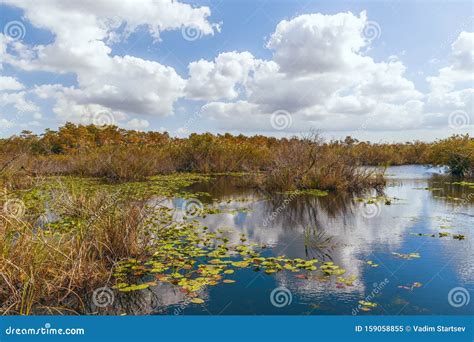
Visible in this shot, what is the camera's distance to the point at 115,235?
6.21 metres

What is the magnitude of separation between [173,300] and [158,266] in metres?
1.17

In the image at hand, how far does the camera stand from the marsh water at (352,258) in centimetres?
480

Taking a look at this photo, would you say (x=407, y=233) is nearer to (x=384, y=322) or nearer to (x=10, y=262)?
(x=384, y=322)

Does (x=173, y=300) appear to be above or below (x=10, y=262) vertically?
below

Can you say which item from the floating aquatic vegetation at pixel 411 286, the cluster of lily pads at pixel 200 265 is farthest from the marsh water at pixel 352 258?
the cluster of lily pads at pixel 200 265

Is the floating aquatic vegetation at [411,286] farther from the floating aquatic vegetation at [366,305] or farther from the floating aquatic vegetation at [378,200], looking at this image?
the floating aquatic vegetation at [378,200]

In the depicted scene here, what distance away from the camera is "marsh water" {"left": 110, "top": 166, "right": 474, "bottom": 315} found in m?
4.80

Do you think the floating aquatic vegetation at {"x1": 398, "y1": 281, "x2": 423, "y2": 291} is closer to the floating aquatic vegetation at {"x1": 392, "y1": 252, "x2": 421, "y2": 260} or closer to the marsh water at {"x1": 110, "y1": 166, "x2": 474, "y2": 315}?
the marsh water at {"x1": 110, "y1": 166, "x2": 474, "y2": 315}

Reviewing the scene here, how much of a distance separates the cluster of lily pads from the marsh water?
0.53 ft

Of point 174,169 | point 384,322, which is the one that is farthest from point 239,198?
point 174,169

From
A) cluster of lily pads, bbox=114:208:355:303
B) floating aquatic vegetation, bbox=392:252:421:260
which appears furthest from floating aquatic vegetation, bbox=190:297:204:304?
floating aquatic vegetation, bbox=392:252:421:260

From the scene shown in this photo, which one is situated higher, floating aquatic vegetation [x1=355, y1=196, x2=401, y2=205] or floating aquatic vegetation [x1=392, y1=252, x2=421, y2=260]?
floating aquatic vegetation [x1=355, y1=196, x2=401, y2=205]

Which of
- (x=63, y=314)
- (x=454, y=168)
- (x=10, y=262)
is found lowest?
Answer: (x=63, y=314)

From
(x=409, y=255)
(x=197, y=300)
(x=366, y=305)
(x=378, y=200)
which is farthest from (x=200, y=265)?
(x=378, y=200)
